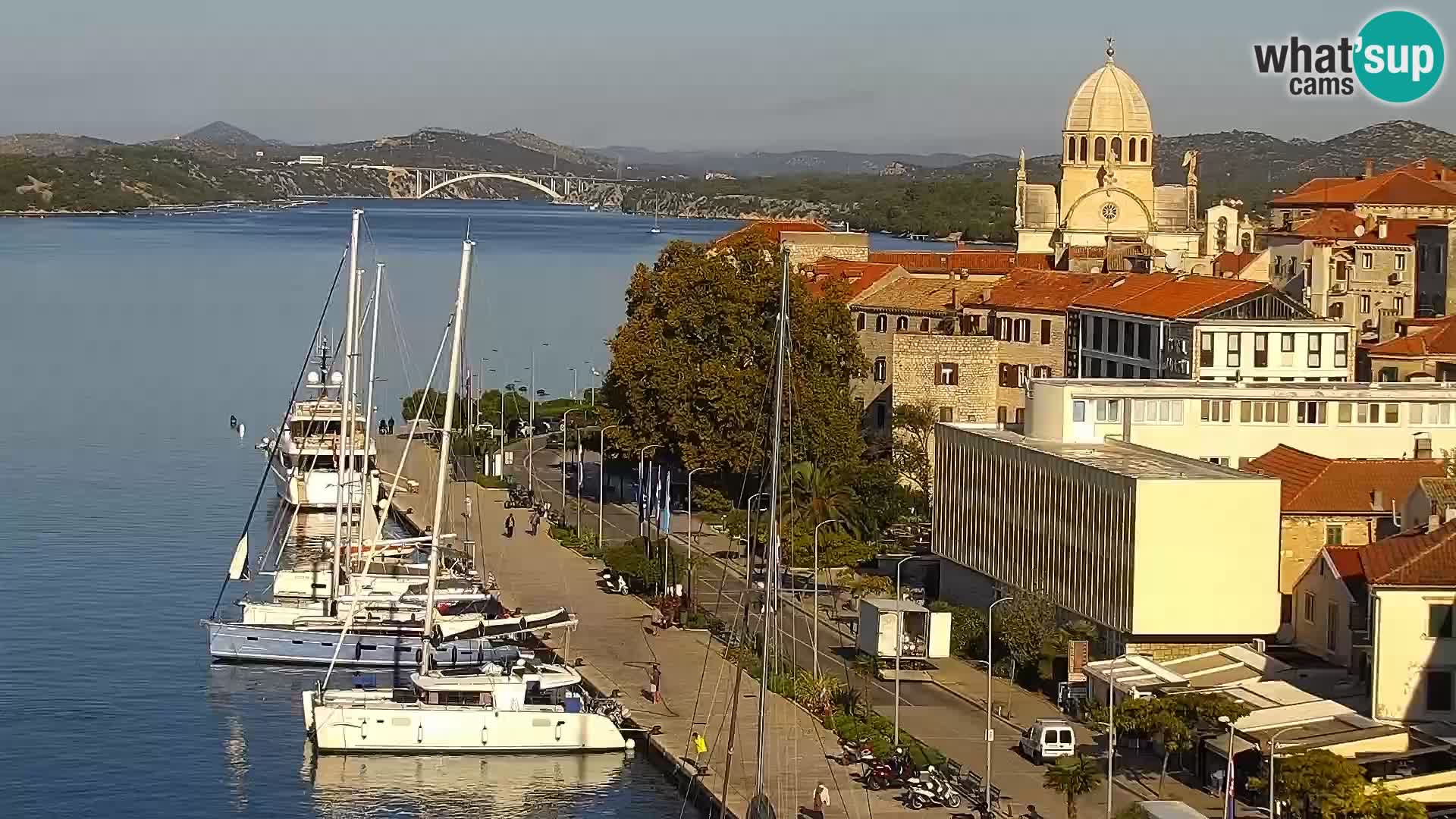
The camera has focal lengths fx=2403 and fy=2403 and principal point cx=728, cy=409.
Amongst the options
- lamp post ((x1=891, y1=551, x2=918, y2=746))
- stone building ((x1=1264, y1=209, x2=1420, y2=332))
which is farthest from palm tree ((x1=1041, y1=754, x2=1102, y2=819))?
stone building ((x1=1264, y1=209, x2=1420, y2=332))

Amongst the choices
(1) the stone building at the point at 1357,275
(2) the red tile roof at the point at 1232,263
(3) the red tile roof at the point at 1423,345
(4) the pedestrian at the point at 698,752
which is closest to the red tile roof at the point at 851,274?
(2) the red tile roof at the point at 1232,263

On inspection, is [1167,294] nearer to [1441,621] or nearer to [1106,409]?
[1106,409]

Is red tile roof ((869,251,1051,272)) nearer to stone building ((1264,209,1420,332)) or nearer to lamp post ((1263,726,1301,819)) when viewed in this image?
stone building ((1264,209,1420,332))

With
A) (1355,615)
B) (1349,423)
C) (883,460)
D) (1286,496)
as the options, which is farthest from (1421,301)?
(1355,615)

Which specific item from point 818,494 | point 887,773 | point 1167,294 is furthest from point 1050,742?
point 1167,294

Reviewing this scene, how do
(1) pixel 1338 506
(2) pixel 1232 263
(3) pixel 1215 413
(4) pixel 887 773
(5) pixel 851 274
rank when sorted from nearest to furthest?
(4) pixel 887 773 → (1) pixel 1338 506 → (3) pixel 1215 413 → (5) pixel 851 274 → (2) pixel 1232 263

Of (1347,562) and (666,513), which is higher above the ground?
(1347,562)
